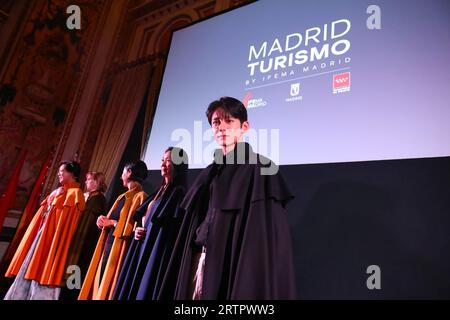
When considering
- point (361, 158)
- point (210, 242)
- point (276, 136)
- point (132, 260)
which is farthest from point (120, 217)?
point (361, 158)

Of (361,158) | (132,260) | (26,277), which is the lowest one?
(26,277)

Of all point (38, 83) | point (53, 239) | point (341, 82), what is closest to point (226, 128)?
point (341, 82)

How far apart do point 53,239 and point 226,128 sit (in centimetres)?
188

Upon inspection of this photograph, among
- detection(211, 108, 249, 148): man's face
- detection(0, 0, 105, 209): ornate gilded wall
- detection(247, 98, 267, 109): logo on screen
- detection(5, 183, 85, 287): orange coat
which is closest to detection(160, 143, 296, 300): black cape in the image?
detection(211, 108, 249, 148): man's face

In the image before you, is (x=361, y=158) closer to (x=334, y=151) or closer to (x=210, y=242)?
(x=334, y=151)

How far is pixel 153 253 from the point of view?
1790 mm

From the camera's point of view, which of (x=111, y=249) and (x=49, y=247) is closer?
(x=111, y=249)

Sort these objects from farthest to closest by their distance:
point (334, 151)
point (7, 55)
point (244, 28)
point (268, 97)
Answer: point (7, 55) < point (244, 28) < point (268, 97) < point (334, 151)

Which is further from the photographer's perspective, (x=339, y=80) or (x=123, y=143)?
(x=123, y=143)

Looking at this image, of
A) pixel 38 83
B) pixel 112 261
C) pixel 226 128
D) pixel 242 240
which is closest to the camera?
pixel 242 240

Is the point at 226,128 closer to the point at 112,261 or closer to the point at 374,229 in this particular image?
the point at 374,229

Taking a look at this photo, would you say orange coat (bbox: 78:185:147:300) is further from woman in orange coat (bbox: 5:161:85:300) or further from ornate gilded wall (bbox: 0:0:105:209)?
ornate gilded wall (bbox: 0:0:105:209)

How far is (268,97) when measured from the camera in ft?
7.93
